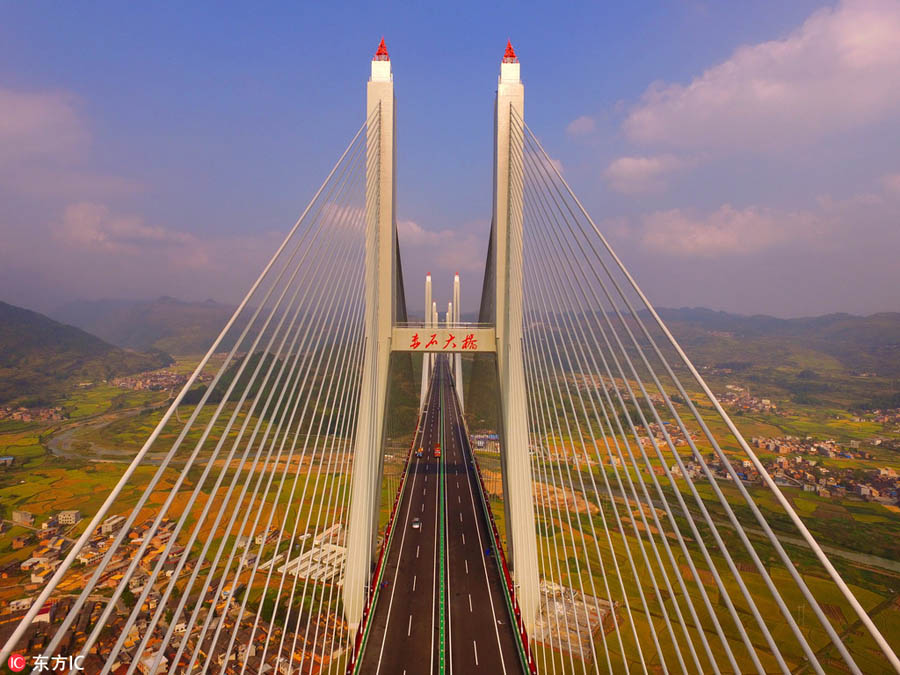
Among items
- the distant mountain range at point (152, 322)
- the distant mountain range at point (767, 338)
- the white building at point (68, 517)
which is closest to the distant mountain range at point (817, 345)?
the distant mountain range at point (767, 338)

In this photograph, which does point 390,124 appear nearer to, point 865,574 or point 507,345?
point 507,345

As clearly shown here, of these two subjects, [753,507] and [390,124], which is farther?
[390,124]

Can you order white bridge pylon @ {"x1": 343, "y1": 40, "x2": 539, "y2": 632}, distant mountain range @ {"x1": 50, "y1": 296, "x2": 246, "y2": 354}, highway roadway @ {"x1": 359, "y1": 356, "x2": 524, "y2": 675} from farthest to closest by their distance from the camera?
distant mountain range @ {"x1": 50, "y1": 296, "x2": 246, "y2": 354} < highway roadway @ {"x1": 359, "y1": 356, "x2": 524, "y2": 675} < white bridge pylon @ {"x1": 343, "y1": 40, "x2": 539, "y2": 632}

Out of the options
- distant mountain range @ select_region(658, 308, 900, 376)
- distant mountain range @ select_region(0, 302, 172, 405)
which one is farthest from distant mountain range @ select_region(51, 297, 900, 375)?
distant mountain range @ select_region(0, 302, 172, 405)

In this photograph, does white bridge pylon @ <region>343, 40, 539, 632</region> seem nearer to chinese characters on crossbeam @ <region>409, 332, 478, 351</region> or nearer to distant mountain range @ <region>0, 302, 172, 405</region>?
chinese characters on crossbeam @ <region>409, 332, 478, 351</region>

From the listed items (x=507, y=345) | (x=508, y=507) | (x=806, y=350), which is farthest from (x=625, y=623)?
(x=806, y=350)

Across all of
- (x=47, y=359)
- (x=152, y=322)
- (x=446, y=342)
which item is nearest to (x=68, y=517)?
(x=446, y=342)
